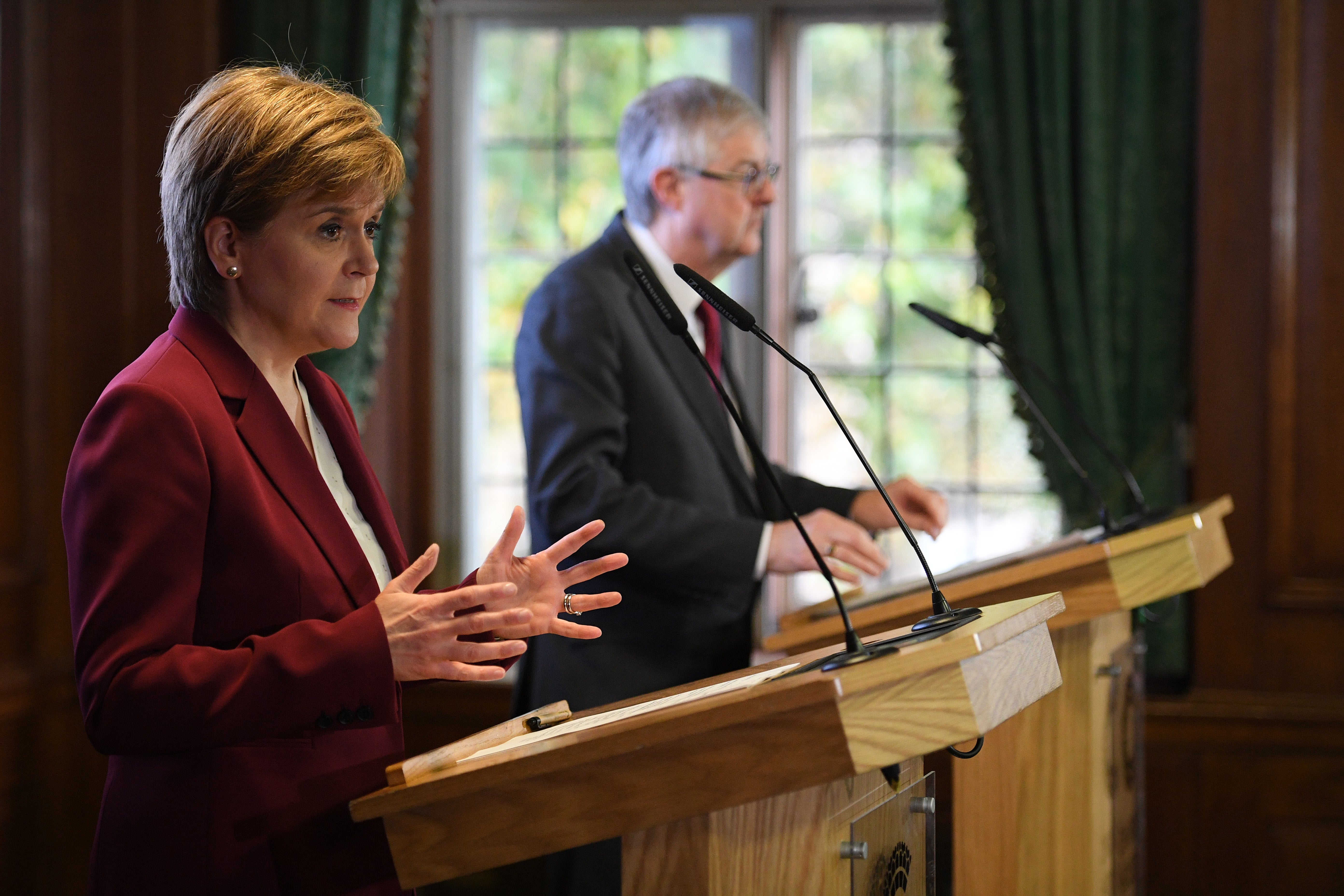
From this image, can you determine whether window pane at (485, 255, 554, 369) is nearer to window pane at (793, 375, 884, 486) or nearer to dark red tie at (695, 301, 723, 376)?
window pane at (793, 375, 884, 486)

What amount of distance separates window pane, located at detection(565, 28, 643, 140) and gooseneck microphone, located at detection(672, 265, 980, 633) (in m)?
2.15

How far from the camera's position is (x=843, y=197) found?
3.42 m

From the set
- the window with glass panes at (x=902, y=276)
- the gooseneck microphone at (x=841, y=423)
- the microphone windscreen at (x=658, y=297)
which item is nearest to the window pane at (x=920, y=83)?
the window with glass panes at (x=902, y=276)

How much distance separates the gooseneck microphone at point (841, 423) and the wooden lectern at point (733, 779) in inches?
2.1

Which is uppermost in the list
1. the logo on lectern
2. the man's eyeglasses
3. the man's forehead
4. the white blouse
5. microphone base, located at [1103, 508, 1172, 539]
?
the man's forehead

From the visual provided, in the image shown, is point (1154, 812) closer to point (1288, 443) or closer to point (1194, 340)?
point (1288, 443)

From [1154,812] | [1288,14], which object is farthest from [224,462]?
[1288,14]

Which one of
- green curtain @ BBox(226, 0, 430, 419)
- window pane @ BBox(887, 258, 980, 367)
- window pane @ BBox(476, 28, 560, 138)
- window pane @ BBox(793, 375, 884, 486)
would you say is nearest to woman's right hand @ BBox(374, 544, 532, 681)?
green curtain @ BBox(226, 0, 430, 419)

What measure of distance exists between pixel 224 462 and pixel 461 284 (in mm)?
2387

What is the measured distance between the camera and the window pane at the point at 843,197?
3.40 metres

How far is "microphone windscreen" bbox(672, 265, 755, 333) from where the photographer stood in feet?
4.67

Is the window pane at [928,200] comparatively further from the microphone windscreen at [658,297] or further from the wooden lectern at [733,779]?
the wooden lectern at [733,779]

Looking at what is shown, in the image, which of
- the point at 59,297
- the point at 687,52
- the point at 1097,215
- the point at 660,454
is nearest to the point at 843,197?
the point at 687,52

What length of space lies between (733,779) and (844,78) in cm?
276
